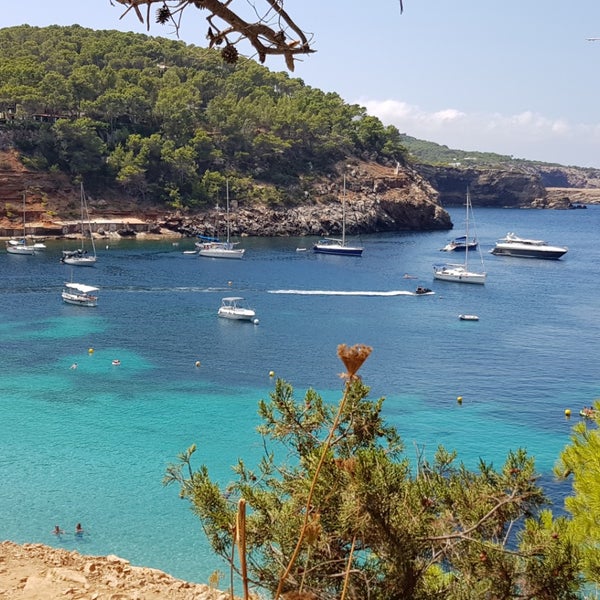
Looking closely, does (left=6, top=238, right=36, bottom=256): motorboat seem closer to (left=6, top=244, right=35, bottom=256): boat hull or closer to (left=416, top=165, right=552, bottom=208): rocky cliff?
(left=6, top=244, right=35, bottom=256): boat hull

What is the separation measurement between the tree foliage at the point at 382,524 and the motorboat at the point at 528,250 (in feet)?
266

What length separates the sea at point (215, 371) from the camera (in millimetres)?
22484

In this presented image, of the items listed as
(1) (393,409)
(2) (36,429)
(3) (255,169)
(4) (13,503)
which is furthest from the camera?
(3) (255,169)

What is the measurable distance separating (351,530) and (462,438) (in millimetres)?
22117

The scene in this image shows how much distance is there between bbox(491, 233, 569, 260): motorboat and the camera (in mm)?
85406

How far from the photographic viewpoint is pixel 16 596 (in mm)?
10836

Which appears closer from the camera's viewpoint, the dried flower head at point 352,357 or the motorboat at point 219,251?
the dried flower head at point 352,357

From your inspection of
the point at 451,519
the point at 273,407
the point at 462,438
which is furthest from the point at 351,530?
the point at 462,438

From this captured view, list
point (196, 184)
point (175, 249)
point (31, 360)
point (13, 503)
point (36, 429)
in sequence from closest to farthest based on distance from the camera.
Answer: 1. point (13, 503)
2. point (36, 429)
3. point (31, 360)
4. point (175, 249)
5. point (196, 184)

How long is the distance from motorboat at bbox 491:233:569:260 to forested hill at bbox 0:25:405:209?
3171 centimetres

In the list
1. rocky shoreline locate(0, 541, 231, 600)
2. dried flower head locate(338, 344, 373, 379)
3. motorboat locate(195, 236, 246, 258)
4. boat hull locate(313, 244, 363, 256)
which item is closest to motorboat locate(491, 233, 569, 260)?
boat hull locate(313, 244, 363, 256)

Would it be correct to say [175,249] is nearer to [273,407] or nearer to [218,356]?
[218,356]

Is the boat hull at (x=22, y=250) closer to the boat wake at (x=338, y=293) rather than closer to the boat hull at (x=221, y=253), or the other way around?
the boat hull at (x=221, y=253)

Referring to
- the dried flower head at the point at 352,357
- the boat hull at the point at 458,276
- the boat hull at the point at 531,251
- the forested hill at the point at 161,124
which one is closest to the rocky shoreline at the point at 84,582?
the dried flower head at the point at 352,357
